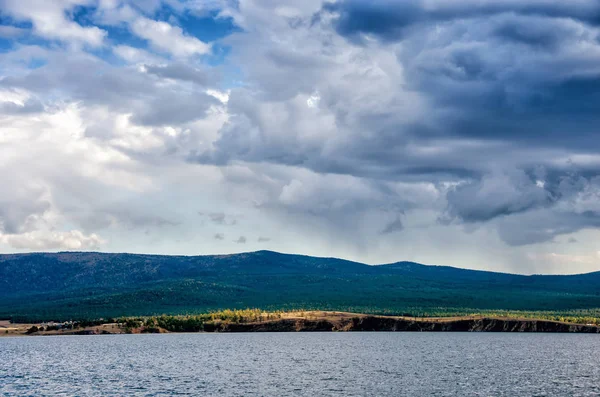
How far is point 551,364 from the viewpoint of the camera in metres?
184

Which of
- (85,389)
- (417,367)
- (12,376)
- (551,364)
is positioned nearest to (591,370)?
(551,364)

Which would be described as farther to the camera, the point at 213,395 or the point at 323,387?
the point at 323,387

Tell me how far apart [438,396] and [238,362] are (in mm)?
82340

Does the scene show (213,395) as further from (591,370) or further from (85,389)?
(591,370)

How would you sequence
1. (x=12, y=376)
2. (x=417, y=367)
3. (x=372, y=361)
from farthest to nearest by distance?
(x=372, y=361), (x=417, y=367), (x=12, y=376)

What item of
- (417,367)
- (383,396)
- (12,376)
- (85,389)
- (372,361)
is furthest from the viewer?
(372,361)

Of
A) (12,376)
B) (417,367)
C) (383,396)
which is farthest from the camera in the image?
(417,367)

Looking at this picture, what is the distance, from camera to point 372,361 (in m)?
191

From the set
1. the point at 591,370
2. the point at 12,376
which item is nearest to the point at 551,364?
the point at 591,370

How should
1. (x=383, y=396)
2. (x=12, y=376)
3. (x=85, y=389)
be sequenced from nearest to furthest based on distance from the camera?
(x=383, y=396) < (x=85, y=389) < (x=12, y=376)

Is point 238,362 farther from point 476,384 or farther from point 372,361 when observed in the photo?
point 476,384

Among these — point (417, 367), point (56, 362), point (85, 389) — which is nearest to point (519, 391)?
point (417, 367)

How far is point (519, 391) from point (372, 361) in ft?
223

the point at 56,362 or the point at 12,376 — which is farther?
the point at 56,362
